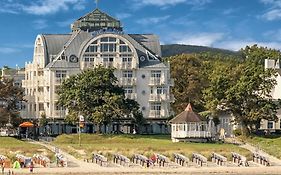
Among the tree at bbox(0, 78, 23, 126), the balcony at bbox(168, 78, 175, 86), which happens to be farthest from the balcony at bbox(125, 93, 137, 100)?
the tree at bbox(0, 78, 23, 126)

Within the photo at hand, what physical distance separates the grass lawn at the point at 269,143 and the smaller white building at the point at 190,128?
490 cm

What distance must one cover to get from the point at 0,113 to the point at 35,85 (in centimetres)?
1520

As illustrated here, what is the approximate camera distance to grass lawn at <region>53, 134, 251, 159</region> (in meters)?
58.2

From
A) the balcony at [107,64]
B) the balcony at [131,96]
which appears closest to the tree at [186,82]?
the balcony at [131,96]

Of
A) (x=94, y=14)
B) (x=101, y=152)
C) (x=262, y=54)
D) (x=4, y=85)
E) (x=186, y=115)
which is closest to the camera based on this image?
(x=101, y=152)

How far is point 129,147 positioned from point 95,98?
672 inches

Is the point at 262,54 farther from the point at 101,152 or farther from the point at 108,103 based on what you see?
the point at 101,152

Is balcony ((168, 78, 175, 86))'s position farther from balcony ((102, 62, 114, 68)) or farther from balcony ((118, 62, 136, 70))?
balcony ((102, 62, 114, 68))

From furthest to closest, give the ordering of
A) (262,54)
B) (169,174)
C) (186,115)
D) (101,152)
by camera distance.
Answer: (262,54)
(186,115)
(101,152)
(169,174)

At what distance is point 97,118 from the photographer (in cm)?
7800

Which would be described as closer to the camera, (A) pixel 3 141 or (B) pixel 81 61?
(A) pixel 3 141

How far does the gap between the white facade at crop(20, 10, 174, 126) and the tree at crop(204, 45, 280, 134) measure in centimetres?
1093

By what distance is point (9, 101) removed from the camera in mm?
84250

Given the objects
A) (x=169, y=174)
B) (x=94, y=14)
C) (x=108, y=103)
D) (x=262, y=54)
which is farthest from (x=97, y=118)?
(x=262, y=54)
